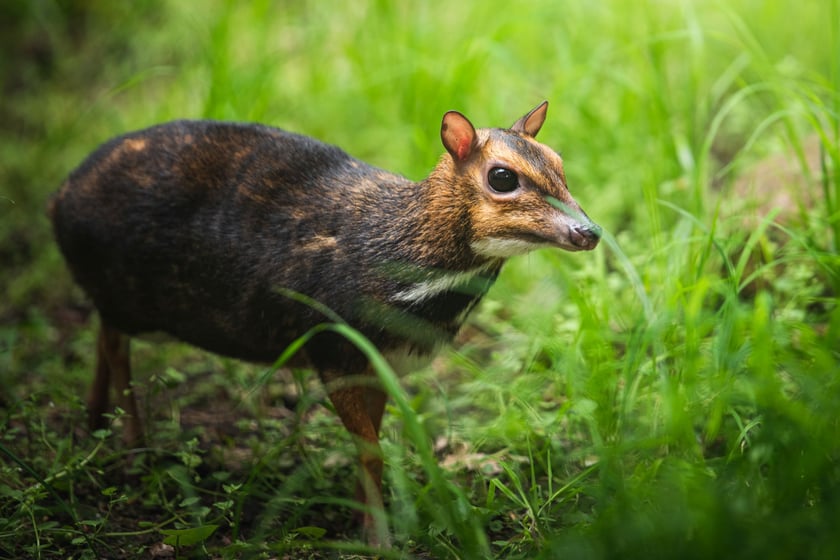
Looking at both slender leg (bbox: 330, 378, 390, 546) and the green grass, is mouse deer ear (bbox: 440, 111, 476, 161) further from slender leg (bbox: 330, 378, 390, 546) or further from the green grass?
slender leg (bbox: 330, 378, 390, 546)

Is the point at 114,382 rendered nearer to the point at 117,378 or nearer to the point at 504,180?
the point at 117,378

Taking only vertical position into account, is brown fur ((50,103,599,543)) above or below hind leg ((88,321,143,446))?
above

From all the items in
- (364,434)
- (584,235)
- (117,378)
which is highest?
(584,235)

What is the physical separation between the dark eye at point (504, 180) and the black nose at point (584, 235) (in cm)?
29

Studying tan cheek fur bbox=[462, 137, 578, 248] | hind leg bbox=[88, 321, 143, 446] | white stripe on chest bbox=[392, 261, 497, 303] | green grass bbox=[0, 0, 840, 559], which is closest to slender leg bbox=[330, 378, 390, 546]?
green grass bbox=[0, 0, 840, 559]

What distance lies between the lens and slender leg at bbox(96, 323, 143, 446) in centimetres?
419

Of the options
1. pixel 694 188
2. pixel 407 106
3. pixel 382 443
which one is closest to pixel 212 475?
pixel 382 443

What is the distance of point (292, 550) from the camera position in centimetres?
339

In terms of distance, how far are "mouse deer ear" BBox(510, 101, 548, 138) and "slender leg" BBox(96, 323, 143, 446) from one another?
2.08 metres

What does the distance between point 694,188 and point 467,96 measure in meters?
2.02

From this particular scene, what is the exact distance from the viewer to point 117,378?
427cm

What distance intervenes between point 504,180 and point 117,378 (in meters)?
2.14

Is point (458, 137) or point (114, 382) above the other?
point (458, 137)


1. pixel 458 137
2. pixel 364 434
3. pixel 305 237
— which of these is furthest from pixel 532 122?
pixel 364 434
